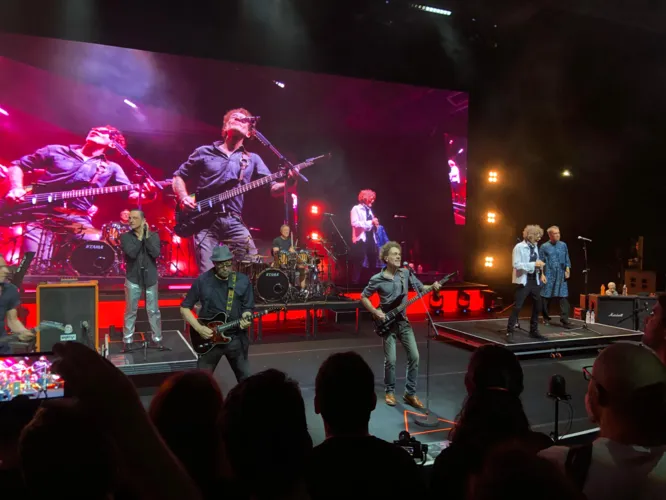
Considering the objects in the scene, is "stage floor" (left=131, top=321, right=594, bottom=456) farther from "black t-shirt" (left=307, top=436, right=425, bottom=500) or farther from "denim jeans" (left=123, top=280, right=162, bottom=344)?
"black t-shirt" (left=307, top=436, right=425, bottom=500)

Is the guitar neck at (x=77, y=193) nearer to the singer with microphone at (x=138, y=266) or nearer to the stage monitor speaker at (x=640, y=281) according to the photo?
the singer with microphone at (x=138, y=266)

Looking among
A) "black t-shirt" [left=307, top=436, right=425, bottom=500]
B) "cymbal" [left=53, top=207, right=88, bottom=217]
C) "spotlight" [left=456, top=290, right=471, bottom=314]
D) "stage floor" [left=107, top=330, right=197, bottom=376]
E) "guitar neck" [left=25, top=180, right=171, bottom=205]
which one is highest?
"guitar neck" [left=25, top=180, right=171, bottom=205]

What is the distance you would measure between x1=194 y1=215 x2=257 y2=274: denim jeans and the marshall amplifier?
301 inches

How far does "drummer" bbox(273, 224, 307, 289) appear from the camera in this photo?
1102 centimetres

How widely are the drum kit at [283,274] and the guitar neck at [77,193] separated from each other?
2394 millimetres

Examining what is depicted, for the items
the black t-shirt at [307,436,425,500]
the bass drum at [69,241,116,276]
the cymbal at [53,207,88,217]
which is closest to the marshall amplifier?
the bass drum at [69,241,116,276]

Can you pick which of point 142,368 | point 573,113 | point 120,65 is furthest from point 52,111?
point 573,113

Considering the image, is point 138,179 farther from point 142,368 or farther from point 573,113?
point 573,113

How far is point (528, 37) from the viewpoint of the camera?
42.9 feet

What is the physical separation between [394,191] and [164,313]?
6.65 meters

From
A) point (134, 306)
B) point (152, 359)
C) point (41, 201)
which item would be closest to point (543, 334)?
point (152, 359)

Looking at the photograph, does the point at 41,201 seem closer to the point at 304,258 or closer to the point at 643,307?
the point at 304,258

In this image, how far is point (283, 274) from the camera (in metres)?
10.4

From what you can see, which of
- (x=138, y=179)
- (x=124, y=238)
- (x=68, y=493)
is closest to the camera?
(x=68, y=493)
